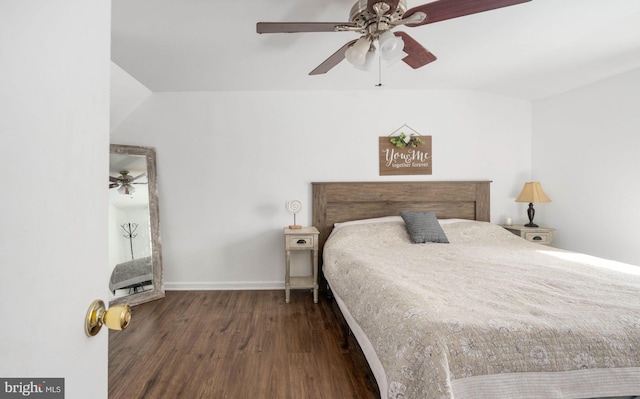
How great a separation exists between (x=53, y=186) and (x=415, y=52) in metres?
2.00

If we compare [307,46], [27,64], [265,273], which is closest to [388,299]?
[27,64]

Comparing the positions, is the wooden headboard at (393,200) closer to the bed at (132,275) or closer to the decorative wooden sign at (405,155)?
the decorative wooden sign at (405,155)

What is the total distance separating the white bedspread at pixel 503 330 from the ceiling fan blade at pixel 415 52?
1.39m

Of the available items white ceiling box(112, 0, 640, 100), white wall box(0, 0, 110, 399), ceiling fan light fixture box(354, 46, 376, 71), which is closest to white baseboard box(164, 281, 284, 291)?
white ceiling box(112, 0, 640, 100)

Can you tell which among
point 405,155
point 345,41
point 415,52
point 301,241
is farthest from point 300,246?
point 415,52

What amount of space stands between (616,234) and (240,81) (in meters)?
3.93

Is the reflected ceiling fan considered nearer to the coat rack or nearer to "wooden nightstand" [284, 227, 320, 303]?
the coat rack

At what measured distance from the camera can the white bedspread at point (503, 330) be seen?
1172 millimetres

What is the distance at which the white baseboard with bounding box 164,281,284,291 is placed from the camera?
138 inches

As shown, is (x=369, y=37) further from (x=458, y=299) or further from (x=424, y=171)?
(x=424, y=171)

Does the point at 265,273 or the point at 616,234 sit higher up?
the point at 616,234

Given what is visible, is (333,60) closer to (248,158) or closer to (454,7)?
(454,7)

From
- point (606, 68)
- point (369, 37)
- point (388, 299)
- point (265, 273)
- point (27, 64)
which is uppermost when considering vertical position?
point (606, 68)

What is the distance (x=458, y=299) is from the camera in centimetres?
153
